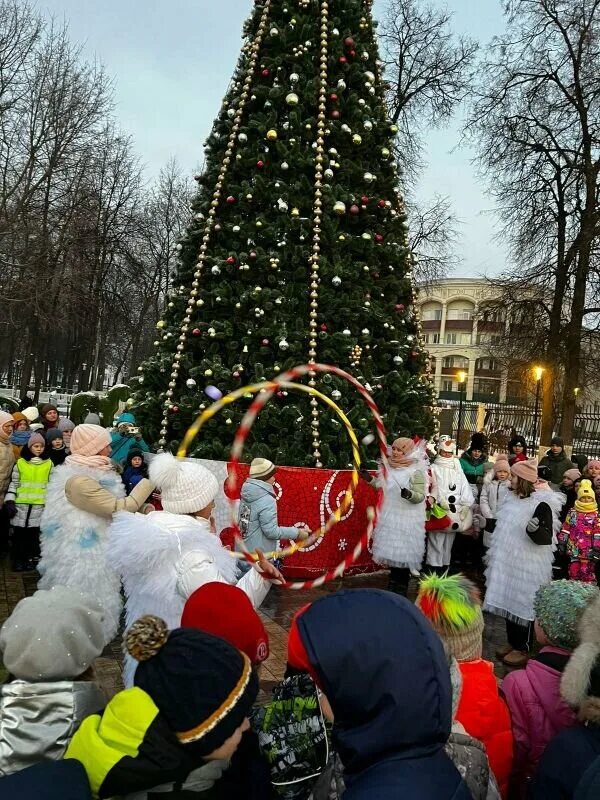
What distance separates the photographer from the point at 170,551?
3457 mm

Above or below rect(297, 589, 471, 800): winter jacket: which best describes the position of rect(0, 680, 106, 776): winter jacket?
below

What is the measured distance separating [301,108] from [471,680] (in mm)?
7668

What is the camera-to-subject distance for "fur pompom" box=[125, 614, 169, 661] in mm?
1910

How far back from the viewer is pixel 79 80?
23.5m

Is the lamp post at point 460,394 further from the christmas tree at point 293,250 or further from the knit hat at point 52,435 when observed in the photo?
the knit hat at point 52,435

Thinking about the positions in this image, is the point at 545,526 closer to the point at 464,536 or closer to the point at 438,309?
the point at 464,536

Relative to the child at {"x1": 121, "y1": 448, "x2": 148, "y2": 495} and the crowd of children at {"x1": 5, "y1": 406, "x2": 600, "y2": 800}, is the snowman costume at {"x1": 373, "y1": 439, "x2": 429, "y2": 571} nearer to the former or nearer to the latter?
the child at {"x1": 121, "y1": 448, "x2": 148, "y2": 495}

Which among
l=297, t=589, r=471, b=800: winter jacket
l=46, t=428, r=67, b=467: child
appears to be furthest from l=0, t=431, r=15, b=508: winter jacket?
l=297, t=589, r=471, b=800: winter jacket

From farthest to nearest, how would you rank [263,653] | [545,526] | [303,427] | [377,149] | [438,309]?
[438,309] < [377,149] < [303,427] < [545,526] < [263,653]

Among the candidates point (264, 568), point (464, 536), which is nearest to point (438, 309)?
point (464, 536)

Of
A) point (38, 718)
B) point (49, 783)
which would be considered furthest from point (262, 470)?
point (49, 783)

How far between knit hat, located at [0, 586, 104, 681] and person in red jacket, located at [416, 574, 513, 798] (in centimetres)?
138

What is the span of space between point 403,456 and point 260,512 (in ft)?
8.12

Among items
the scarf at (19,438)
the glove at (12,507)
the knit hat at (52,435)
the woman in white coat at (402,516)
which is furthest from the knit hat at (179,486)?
the knit hat at (52,435)
